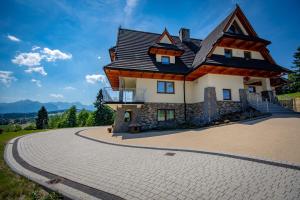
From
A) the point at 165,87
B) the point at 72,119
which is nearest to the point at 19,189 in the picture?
the point at 165,87

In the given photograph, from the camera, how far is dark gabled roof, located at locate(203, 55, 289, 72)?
1487cm

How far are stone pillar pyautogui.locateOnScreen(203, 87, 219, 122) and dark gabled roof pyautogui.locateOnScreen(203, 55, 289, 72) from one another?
8.64ft

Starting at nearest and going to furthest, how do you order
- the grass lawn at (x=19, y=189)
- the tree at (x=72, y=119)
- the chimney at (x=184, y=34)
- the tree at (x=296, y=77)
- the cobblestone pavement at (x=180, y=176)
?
the cobblestone pavement at (x=180, y=176) → the grass lawn at (x=19, y=189) → the chimney at (x=184, y=34) → the tree at (x=296, y=77) → the tree at (x=72, y=119)

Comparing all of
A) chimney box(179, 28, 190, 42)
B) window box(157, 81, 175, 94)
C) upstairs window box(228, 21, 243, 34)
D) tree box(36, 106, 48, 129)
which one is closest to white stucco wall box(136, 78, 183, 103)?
window box(157, 81, 175, 94)

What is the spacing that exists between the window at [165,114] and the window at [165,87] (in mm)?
2111

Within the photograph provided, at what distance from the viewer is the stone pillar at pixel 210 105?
48.3ft

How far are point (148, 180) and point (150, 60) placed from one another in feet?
47.8

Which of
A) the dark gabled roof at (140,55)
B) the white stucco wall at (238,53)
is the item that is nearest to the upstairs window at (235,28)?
the white stucco wall at (238,53)

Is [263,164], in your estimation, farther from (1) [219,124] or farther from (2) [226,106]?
Result: (2) [226,106]

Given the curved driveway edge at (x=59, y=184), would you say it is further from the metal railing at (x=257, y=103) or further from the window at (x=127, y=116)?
the metal railing at (x=257, y=103)

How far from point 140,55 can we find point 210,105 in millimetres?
9348

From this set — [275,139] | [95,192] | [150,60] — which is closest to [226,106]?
[275,139]

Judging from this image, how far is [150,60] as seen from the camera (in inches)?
675

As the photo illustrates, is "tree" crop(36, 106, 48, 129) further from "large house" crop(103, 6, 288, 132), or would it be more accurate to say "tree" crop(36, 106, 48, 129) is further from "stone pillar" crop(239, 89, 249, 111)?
"stone pillar" crop(239, 89, 249, 111)
